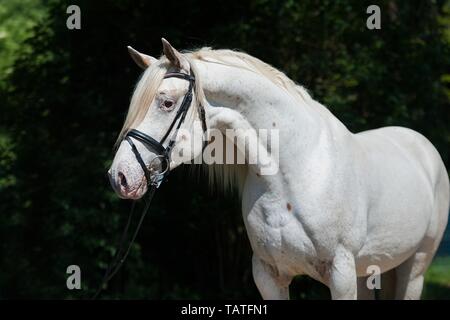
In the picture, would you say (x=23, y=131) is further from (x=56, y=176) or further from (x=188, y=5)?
(x=188, y=5)

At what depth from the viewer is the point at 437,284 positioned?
24.0ft

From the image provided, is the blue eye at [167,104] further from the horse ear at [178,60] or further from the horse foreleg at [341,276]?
the horse foreleg at [341,276]

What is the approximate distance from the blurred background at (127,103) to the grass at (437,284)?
1.18ft

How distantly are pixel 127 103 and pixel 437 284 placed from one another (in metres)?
3.16

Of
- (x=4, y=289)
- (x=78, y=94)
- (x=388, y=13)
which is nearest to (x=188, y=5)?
(x=78, y=94)

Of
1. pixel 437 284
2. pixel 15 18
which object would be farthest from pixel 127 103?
pixel 15 18

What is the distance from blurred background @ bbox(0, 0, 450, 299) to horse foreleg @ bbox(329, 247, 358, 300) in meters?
2.79

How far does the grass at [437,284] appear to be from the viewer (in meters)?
6.99

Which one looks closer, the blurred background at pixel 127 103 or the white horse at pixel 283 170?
the white horse at pixel 283 170

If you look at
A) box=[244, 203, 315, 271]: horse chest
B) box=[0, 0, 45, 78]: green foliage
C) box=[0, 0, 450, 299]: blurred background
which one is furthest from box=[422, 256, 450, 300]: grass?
box=[0, 0, 45, 78]: green foliage

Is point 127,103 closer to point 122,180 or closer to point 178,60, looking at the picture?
point 178,60

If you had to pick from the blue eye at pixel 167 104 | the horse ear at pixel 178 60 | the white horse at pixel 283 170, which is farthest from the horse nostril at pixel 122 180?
the horse ear at pixel 178 60
